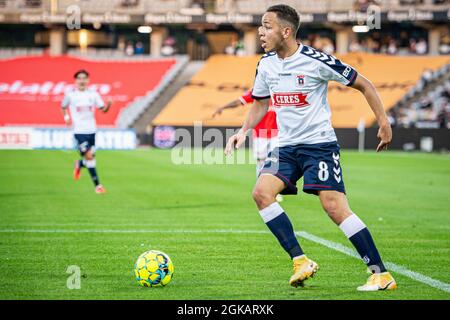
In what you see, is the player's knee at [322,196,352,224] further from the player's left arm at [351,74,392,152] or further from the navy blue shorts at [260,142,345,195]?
the player's left arm at [351,74,392,152]

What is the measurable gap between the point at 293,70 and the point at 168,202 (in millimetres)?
9095

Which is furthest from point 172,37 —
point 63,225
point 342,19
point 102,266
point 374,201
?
point 102,266

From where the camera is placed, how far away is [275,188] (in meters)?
7.62

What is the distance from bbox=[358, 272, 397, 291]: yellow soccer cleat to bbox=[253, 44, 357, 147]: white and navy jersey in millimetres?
1209

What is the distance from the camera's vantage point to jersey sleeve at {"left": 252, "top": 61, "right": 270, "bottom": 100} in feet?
26.1

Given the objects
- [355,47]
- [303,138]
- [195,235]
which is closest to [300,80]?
[303,138]

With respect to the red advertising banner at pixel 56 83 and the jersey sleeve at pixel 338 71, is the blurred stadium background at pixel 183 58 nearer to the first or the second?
the red advertising banner at pixel 56 83

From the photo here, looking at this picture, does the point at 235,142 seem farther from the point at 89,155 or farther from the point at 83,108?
the point at 83,108

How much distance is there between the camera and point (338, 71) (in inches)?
296

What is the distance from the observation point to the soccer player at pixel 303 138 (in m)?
7.45

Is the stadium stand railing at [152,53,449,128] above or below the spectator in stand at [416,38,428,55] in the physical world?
below

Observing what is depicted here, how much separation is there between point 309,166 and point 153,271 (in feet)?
5.07

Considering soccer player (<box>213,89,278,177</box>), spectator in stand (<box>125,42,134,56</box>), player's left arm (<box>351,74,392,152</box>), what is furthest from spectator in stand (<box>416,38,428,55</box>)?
player's left arm (<box>351,74,392,152</box>)
